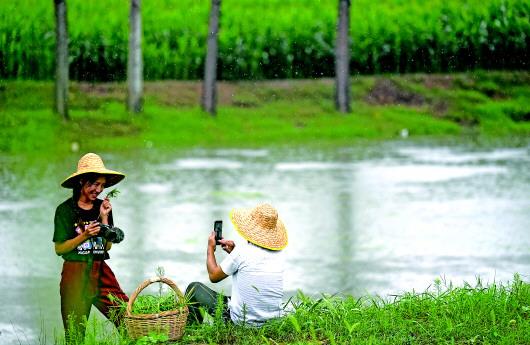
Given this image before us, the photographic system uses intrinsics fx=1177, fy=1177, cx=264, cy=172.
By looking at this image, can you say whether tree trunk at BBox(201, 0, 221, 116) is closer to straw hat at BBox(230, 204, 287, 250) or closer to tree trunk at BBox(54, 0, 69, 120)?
tree trunk at BBox(54, 0, 69, 120)

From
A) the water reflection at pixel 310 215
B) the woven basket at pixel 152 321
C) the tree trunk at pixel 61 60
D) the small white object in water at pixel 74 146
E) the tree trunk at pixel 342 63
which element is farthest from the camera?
the tree trunk at pixel 342 63

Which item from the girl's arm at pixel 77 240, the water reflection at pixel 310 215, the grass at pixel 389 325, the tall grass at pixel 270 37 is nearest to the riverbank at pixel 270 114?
the tall grass at pixel 270 37

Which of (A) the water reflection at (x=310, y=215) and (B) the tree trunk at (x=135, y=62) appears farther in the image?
(B) the tree trunk at (x=135, y=62)

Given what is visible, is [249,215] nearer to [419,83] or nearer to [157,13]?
[419,83]

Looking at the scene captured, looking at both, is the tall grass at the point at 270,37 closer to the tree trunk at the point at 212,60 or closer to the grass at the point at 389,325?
the tree trunk at the point at 212,60

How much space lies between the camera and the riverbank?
23297 millimetres

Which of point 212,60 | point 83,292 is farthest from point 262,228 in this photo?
point 212,60

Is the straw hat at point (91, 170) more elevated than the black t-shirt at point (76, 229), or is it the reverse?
the straw hat at point (91, 170)

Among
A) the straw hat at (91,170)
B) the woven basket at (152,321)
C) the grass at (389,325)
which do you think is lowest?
the grass at (389,325)

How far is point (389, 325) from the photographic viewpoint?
679cm

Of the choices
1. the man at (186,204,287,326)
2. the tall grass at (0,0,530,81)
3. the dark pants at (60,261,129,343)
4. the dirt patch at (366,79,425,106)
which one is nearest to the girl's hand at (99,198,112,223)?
the dark pants at (60,261,129,343)

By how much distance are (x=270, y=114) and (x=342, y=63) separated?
2049 millimetres

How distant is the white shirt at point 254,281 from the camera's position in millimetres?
6602

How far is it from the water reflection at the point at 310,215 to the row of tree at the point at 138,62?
379 cm
